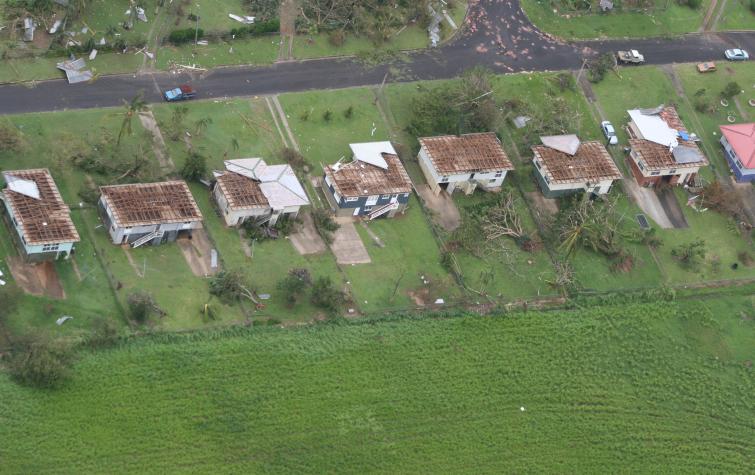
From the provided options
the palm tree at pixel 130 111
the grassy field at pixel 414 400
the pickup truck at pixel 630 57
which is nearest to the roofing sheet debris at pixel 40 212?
the palm tree at pixel 130 111

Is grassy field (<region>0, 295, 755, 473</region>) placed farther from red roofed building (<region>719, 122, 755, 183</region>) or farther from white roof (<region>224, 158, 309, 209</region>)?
red roofed building (<region>719, 122, 755, 183</region>)

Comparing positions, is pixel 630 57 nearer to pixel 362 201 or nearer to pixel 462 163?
pixel 462 163

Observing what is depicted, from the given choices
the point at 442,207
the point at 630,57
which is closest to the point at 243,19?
the point at 442,207

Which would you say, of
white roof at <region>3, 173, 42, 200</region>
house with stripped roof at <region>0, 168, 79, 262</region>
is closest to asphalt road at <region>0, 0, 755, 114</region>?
white roof at <region>3, 173, 42, 200</region>

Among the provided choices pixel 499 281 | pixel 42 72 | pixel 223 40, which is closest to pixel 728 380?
pixel 499 281

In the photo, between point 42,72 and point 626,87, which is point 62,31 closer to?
point 42,72

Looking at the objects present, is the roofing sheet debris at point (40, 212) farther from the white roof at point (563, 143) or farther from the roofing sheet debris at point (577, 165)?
the white roof at point (563, 143)
